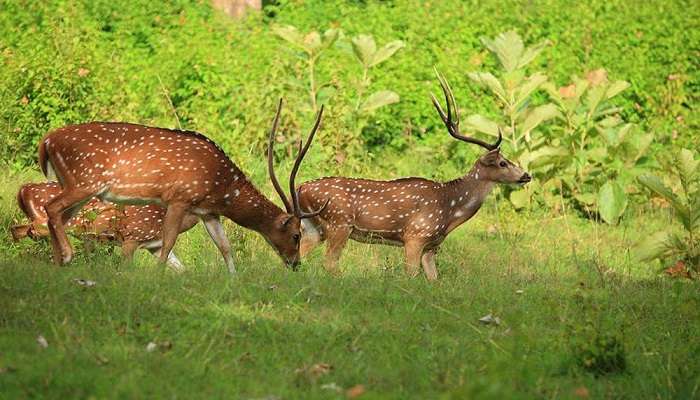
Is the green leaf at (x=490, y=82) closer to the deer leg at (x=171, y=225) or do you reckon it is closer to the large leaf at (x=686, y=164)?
the large leaf at (x=686, y=164)

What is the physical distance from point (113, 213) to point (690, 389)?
5.54m

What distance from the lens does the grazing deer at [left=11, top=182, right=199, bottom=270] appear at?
10586 millimetres

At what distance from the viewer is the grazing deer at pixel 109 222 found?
10586mm

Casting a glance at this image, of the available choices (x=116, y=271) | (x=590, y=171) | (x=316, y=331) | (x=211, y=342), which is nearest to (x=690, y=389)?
(x=316, y=331)

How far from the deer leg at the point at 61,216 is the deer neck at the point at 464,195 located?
3.03 meters

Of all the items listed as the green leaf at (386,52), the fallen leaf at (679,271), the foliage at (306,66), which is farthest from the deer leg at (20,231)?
the fallen leaf at (679,271)

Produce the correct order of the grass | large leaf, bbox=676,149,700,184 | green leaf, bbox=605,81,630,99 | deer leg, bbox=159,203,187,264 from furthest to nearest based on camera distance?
green leaf, bbox=605,81,630,99 → large leaf, bbox=676,149,700,184 → deer leg, bbox=159,203,187,264 → the grass

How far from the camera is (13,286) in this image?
25.9 feet

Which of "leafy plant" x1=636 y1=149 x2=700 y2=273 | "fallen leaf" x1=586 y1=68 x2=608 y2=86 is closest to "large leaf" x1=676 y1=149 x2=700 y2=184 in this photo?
"leafy plant" x1=636 y1=149 x2=700 y2=273

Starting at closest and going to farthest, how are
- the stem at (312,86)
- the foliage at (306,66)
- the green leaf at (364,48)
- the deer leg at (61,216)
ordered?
the deer leg at (61,216) → the foliage at (306,66) → the green leaf at (364,48) → the stem at (312,86)

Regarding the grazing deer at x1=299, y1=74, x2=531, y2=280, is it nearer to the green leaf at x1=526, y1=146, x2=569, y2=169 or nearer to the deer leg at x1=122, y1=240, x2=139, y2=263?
the deer leg at x1=122, y1=240, x2=139, y2=263

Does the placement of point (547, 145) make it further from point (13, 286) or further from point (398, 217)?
point (13, 286)

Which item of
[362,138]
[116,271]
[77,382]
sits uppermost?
[77,382]

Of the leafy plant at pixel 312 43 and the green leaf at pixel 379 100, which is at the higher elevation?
the leafy plant at pixel 312 43
